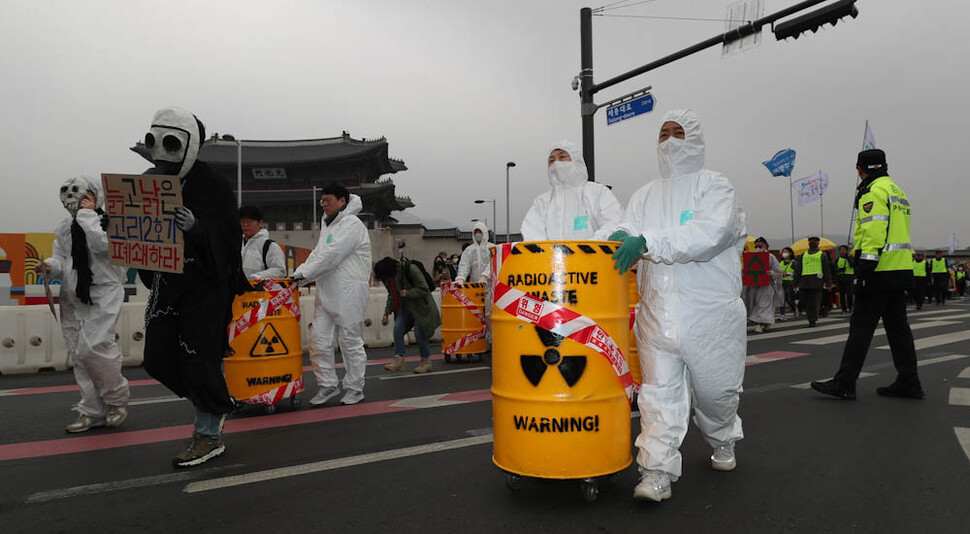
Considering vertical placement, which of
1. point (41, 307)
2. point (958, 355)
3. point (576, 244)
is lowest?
point (958, 355)

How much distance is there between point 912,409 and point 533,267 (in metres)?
3.82

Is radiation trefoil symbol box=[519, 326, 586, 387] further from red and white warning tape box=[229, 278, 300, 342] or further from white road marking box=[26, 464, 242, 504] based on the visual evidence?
red and white warning tape box=[229, 278, 300, 342]

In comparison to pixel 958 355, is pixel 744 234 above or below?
above

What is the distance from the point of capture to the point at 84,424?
4.48m

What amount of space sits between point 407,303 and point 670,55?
24.0 ft

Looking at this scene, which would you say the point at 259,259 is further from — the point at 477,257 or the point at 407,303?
the point at 477,257

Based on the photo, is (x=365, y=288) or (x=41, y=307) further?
(x=41, y=307)

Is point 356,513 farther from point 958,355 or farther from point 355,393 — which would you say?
point 958,355

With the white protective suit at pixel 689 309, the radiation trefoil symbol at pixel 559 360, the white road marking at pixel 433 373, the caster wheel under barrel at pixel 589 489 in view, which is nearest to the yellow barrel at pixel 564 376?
the radiation trefoil symbol at pixel 559 360

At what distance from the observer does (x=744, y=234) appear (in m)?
3.02

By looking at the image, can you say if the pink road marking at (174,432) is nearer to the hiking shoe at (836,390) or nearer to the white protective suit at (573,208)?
the white protective suit at (573,208)

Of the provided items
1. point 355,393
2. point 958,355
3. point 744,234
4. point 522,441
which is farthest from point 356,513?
point 958,355

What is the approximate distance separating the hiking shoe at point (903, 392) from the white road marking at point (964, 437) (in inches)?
40.3

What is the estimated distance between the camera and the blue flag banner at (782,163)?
82.6 ft
